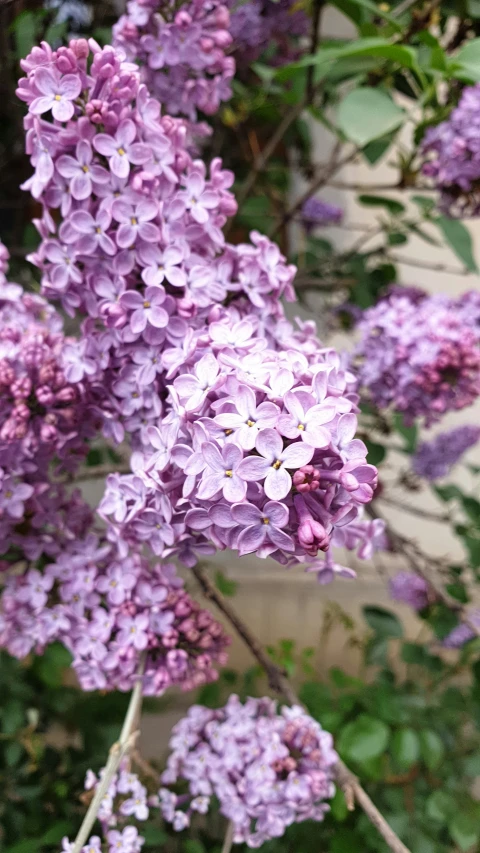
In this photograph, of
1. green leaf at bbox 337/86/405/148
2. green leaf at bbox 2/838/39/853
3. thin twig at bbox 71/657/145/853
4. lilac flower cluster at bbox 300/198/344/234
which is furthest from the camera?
lilac flower cluster at bbox 300/198/344/234

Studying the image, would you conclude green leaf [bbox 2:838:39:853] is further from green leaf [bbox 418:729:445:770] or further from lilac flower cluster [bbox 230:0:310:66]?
lilac flower cluster [bbox 230:0:310:66]

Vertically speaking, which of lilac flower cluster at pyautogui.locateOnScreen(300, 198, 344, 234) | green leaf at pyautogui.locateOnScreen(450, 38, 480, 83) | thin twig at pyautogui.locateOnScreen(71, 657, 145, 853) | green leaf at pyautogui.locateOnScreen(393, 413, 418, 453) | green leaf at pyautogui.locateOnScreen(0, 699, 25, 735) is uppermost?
green leaf at pyautogui.locateOnScreen(450, 38, 480, 83)

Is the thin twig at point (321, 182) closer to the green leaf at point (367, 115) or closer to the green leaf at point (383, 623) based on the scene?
the green leaf at point (367, 115)

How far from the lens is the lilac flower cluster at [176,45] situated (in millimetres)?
540

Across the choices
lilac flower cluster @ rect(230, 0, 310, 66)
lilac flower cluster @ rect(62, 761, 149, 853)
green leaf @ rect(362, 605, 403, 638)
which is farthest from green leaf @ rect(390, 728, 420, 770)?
lilac flower cluster @ rect(230, 0, 310, 66)

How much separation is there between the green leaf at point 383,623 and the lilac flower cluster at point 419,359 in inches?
16.8

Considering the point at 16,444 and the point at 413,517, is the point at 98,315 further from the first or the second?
the point at 413,517

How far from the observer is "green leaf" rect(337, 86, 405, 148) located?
538mm

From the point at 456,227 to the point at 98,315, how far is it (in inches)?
18.9

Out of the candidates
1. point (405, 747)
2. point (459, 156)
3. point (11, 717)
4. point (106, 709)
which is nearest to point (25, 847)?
point (11, 717)

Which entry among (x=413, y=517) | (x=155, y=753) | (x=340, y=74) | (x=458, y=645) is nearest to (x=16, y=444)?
(x=340, y=74)

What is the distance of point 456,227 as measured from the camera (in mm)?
745

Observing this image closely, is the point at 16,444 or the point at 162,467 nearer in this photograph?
the point at 162,467

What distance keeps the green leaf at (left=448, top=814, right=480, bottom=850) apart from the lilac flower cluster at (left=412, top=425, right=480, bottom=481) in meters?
0.50
